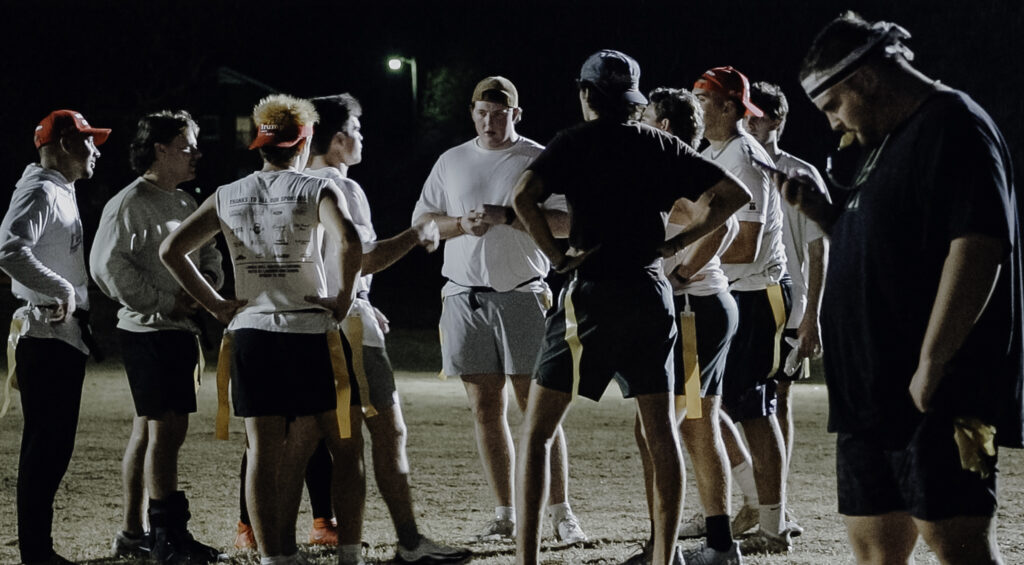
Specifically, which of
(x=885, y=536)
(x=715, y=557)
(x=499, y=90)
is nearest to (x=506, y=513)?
(x=715, y=557)

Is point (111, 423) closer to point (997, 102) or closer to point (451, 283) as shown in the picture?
point (451, 283)

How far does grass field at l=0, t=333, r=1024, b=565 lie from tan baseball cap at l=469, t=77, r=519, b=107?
2.24 meters

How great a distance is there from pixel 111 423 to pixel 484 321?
5.55m

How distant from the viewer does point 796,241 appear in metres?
6.41

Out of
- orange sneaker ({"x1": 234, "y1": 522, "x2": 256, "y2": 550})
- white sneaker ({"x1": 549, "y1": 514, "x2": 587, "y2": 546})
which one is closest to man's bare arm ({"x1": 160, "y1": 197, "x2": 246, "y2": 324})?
orange sneaker ({"x1": 234, "y1": 522, "x2": 256, "y2": 550})

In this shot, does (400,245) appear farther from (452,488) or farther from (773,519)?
(452,488)

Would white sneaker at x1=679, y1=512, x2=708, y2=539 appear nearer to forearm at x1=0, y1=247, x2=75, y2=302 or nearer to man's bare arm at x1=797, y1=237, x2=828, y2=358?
man's bare arm at x1=797, y1=237, x2=828, y2=358

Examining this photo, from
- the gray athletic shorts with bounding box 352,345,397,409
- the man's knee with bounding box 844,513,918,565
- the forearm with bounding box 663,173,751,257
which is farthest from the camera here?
the gray athletic shorts with bounding box 352,345,397,409

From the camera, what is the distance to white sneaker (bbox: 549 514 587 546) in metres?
5.80

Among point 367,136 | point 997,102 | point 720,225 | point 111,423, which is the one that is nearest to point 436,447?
point 111,423

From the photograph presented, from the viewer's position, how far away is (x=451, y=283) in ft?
20.0

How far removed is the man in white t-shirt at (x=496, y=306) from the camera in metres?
5.86

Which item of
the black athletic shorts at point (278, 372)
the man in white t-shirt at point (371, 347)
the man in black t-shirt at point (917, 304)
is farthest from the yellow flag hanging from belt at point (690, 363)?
the man in black t-shirt at point (917, 304)

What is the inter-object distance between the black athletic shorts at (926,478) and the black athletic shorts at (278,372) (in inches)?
93.2
